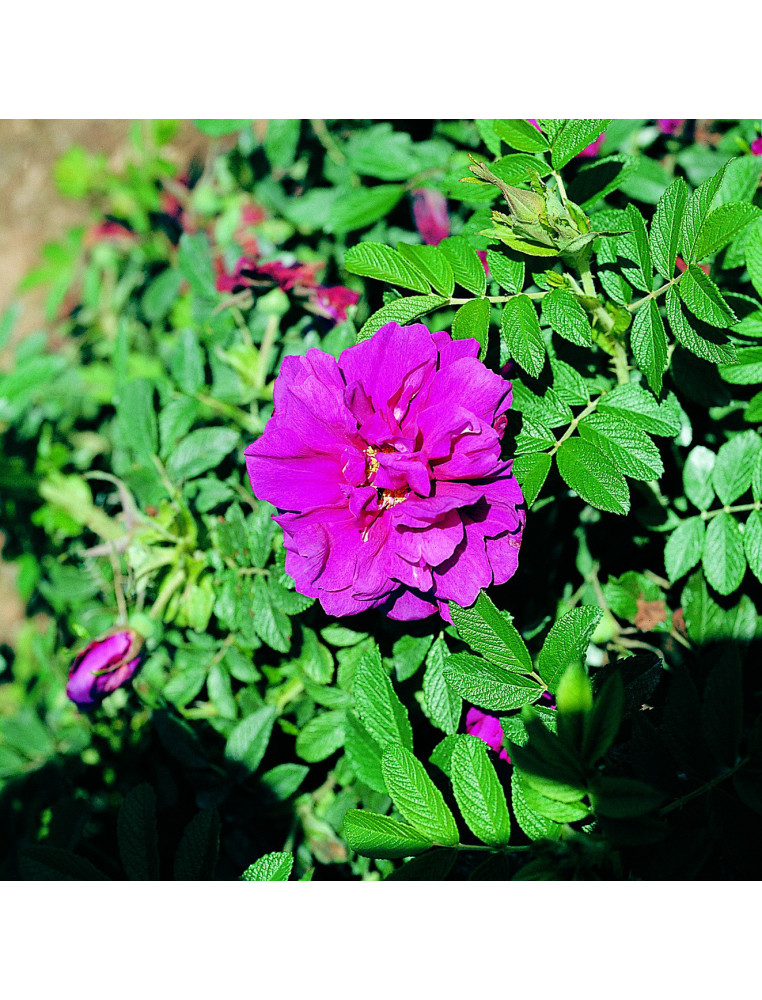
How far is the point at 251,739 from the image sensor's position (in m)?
1.32

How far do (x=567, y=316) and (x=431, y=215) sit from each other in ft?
2.15

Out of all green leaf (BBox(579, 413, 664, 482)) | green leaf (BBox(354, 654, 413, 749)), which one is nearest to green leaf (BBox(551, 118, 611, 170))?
green leaf (BBox(579, 413, 664, 482))

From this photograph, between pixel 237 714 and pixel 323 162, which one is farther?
pixel 323 162

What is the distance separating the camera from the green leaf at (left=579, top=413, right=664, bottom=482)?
0.94 meters

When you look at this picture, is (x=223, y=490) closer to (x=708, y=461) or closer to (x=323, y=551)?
(x=323, y=551)

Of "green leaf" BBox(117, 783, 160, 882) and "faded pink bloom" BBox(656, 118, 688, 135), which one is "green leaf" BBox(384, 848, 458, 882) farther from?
"faded pink bloom" BBox(656, 118, 688, 135)

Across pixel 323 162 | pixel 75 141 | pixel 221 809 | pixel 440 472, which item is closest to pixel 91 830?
pixel 221 809

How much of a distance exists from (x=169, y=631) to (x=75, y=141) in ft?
7.83

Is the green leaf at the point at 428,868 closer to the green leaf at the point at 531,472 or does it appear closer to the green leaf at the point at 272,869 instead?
the green leaf at the point at 272,869

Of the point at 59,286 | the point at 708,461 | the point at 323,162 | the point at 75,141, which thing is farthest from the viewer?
the point at 75,141

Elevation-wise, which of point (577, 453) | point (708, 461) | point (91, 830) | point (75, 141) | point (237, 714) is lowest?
point (91, 830)

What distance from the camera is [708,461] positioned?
1242 mm

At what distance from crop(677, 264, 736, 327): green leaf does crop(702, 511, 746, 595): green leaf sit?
0.37 m

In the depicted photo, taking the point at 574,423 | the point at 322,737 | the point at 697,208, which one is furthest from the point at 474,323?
the point at 322,737
